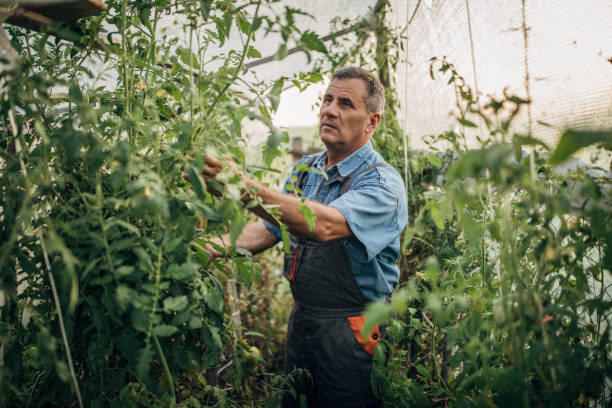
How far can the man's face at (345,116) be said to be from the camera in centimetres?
178

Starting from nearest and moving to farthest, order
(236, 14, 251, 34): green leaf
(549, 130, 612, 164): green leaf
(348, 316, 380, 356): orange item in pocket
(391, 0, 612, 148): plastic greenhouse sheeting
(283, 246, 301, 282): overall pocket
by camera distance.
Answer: (549, 130, 612, 164): green leaf, (236, 14, 251, 34): green leaf, (391, 0, 612, 148): plastic greenhouse sheeting, (348, 316, 380, 356): orange item in pocket, (283, 246, 301, 282): overall pocket

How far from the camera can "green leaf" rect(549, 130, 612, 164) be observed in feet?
1.76

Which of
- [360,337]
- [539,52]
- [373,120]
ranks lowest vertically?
[360,337]

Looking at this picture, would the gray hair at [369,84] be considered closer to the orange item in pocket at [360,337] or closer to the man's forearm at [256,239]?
the man's forearm at [256,239]

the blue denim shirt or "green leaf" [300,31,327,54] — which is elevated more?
"green leaf" [300,31,327,54]

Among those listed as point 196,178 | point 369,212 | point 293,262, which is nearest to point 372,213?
point 369,212

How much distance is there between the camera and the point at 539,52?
4.84ft

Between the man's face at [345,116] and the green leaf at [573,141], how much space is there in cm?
127

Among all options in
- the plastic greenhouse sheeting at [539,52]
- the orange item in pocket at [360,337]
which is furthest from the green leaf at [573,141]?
the orange item in pocket at [360,337]

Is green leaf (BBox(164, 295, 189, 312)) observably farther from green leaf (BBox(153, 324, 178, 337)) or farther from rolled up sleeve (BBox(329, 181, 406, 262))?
rolled up sleeve (BBox(329, 181, 406, 262))

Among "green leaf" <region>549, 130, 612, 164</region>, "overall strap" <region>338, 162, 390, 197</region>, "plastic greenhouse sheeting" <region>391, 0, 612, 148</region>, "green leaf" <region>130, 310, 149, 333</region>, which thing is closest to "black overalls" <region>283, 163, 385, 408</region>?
"overall strap" <region>338, 162, 390, 197</region>

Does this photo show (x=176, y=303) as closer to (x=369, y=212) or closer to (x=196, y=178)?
(x=196, y=178)

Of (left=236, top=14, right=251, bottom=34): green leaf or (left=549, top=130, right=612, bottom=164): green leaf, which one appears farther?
(left=236, top=14, right=251, bottom=34): green leaf

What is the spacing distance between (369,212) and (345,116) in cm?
62
